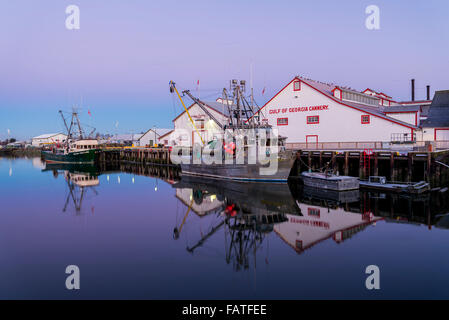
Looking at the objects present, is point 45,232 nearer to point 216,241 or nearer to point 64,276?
point 64,276

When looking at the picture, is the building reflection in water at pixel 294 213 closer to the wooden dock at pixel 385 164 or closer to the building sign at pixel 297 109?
the wooden dock at pixel 385 164

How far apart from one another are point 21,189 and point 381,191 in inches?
1256

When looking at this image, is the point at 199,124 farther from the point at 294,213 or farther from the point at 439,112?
the point at 294,213

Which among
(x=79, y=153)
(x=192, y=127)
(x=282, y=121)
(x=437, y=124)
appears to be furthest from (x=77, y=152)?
(x=437, y=124)

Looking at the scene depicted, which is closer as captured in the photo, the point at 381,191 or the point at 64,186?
the point at 381,191

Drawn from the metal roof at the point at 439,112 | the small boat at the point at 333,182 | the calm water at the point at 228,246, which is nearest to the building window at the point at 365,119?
the metal roof at the point at 439,112

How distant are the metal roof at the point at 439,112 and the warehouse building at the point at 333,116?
136cm

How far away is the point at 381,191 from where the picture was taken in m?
24.5

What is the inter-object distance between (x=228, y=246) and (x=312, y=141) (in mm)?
27872

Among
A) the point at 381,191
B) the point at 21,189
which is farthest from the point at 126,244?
the point at 21,189

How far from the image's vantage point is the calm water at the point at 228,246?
32.1 ft
